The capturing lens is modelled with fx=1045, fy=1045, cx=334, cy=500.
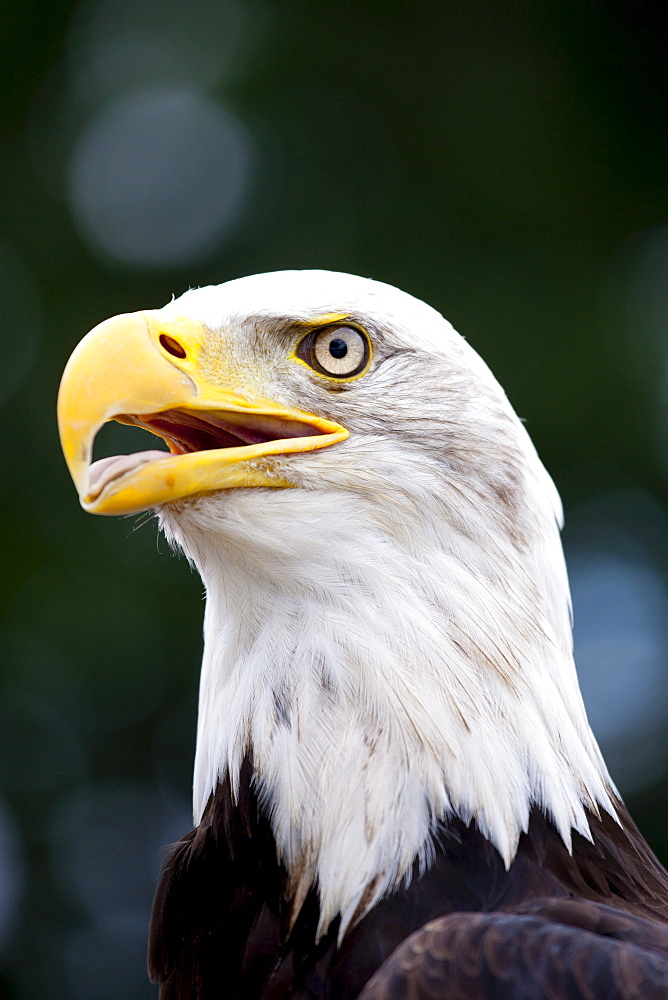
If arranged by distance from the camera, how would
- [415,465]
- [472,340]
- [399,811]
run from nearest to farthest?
[399,811]
[415,465]
[472,340]

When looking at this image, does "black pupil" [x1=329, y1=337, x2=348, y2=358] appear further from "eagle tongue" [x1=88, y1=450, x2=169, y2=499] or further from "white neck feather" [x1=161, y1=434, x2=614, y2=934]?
"eagle tongue" [x1=88, y1=450, x2=169, y2=499]

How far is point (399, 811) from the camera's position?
70.1 inches

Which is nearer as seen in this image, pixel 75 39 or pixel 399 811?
pixel 399 811

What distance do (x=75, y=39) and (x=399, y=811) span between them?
5190 millimetres

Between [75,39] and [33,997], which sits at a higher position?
[75,39]

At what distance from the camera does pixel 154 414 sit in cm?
183

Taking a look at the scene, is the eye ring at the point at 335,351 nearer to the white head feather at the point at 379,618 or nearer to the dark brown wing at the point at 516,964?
the white head feather at the point at 379,618

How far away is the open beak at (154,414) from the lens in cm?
173

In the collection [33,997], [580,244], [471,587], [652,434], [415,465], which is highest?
[580,244]

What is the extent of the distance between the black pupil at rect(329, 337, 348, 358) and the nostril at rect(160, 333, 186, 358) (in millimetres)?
285

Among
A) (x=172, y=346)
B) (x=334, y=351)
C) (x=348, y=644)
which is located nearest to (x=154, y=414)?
(x=172, y=346)

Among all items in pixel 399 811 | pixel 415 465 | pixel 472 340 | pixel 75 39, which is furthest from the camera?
pixel 75 39

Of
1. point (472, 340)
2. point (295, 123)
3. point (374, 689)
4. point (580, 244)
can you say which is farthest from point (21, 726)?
point (374, 689)

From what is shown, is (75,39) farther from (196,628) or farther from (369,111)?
(196,628)
